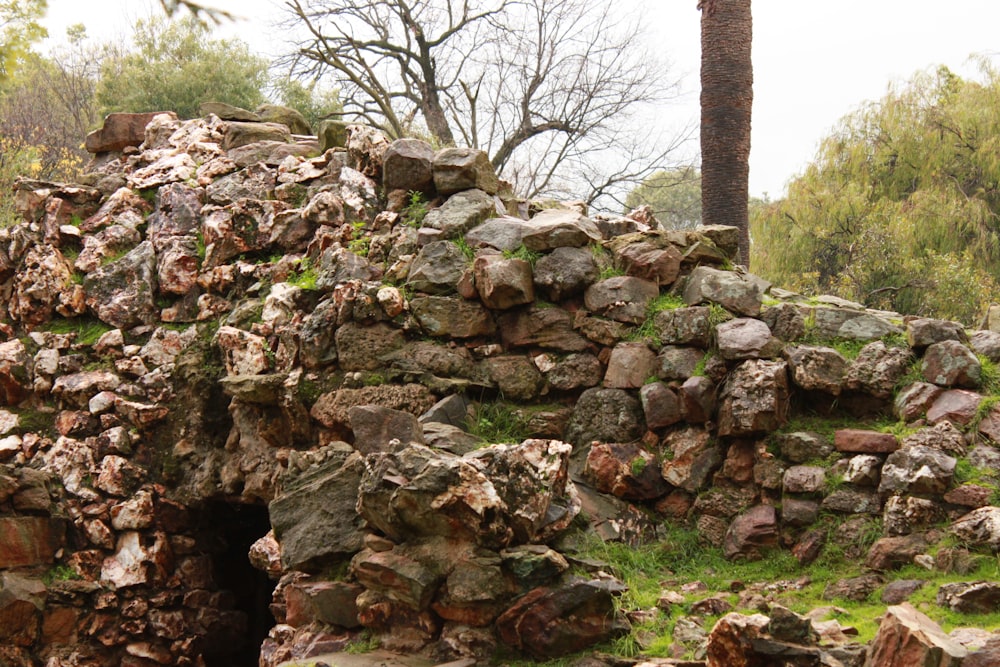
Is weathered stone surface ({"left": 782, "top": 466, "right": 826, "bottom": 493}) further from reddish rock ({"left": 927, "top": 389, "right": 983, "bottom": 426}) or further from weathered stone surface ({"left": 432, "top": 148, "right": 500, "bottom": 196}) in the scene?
weathered stone surface ({"left": 432, "top": 148, "right": 500, "bottom": 196})

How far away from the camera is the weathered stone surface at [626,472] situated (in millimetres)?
6656

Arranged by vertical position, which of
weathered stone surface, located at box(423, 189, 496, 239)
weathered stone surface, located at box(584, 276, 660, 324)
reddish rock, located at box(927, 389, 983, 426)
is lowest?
reddish rock, located at box(927, 389, 983, 426)

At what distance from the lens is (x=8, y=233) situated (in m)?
10.1

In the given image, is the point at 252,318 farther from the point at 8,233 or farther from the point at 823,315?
the point at 823,315

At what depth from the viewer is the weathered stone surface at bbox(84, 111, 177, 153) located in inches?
439

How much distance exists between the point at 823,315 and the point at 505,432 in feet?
7.83

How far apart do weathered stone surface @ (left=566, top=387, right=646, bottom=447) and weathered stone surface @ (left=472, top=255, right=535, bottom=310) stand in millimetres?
888

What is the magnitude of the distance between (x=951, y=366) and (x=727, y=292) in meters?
1.55

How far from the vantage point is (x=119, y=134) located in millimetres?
11156

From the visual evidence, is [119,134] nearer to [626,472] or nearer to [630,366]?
[630,366]

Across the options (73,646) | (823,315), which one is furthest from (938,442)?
(73,646)

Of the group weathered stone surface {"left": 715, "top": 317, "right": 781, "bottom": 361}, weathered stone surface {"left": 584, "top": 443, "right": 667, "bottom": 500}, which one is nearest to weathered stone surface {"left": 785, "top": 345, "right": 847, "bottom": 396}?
weathered stone surface {"left": 715, "top": 317, "right": 781, "bottom": 361}

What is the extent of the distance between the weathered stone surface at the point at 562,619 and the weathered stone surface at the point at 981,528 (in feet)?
6.45

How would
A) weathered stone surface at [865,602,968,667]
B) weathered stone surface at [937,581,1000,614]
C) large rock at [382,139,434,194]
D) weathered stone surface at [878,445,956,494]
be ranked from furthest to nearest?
large rock at [382,139,434,194] < weathered stone surface at [878,445,956,494] < weathered stone surface at [937,581,1000,614] < weathered stone surface at [865,602,968,667]
